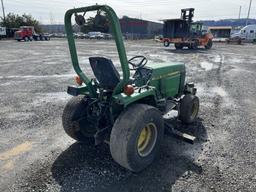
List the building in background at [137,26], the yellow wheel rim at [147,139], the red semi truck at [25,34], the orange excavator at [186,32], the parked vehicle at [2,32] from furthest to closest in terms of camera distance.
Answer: the building in background at [137,26] → the parked vehicle at [2,32] → the red semi truck at [25,34] → the orange excavator at [186,32] → the yellow wheel rim at [147,139]

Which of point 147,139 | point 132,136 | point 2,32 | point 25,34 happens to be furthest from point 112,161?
point 2,32

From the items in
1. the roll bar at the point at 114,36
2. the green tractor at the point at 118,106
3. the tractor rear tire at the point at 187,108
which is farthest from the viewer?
the tractor rear tire at the point at 187,108

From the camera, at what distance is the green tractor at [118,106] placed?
10.4 ft

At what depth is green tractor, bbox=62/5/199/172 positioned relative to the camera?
3164 mm

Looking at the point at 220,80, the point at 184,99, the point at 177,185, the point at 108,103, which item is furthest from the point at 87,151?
the point at 220,80

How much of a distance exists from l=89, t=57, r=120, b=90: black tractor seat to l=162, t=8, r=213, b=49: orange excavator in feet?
65.4

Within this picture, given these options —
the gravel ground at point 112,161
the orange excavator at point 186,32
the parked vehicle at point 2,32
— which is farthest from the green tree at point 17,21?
the gravel ground at point 112,161

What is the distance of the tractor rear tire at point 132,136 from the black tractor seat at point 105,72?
45 centimetres

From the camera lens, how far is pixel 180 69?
17.3ft

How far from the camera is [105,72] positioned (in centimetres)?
347

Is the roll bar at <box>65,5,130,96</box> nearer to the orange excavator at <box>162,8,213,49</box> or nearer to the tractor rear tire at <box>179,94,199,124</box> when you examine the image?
the tractor rear tire at <box>179,94,199,124</box>

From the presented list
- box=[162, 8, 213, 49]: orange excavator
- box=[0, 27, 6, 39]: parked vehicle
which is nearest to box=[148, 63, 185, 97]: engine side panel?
box=[162, 8, 213, 49]: orange excavator

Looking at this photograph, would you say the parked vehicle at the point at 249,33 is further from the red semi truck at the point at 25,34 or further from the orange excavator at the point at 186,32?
the red semi truck at the point at 25,34

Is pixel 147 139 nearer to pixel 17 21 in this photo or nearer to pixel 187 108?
pixel 187 108
